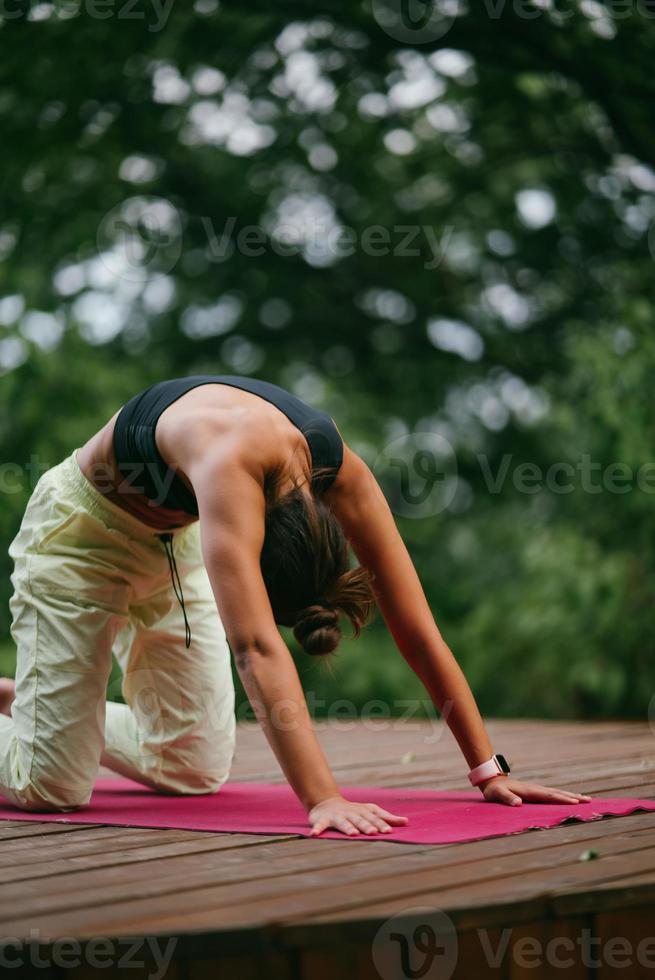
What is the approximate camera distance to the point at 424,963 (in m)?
1.60

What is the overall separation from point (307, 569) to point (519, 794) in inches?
27.4

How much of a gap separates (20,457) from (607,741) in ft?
10.3

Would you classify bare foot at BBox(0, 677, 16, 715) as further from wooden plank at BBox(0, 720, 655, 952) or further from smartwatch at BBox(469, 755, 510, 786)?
smartwatch at BBox(469, 755, 510, 786)

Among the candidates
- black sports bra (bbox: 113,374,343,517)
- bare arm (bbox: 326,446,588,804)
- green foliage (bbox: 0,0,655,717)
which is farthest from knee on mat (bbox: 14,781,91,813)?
green foliage (bbox: 0,0,655,717)

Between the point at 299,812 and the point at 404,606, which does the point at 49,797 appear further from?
the point at 404,606

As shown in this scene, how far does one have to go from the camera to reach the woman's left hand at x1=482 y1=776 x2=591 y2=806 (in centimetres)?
244

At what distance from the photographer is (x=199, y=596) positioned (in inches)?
117

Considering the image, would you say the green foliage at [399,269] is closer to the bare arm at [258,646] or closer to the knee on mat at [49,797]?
the knee on mat at [49,797]

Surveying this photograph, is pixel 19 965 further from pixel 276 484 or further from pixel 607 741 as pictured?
pixel 607 741

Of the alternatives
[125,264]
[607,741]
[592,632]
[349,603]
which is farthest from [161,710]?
[125,264]

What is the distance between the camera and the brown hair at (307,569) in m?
2.20

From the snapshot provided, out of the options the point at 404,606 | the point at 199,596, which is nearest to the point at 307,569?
the point at 404,606

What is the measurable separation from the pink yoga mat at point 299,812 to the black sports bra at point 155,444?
2.09 feet

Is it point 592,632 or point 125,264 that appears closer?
point 592,632
